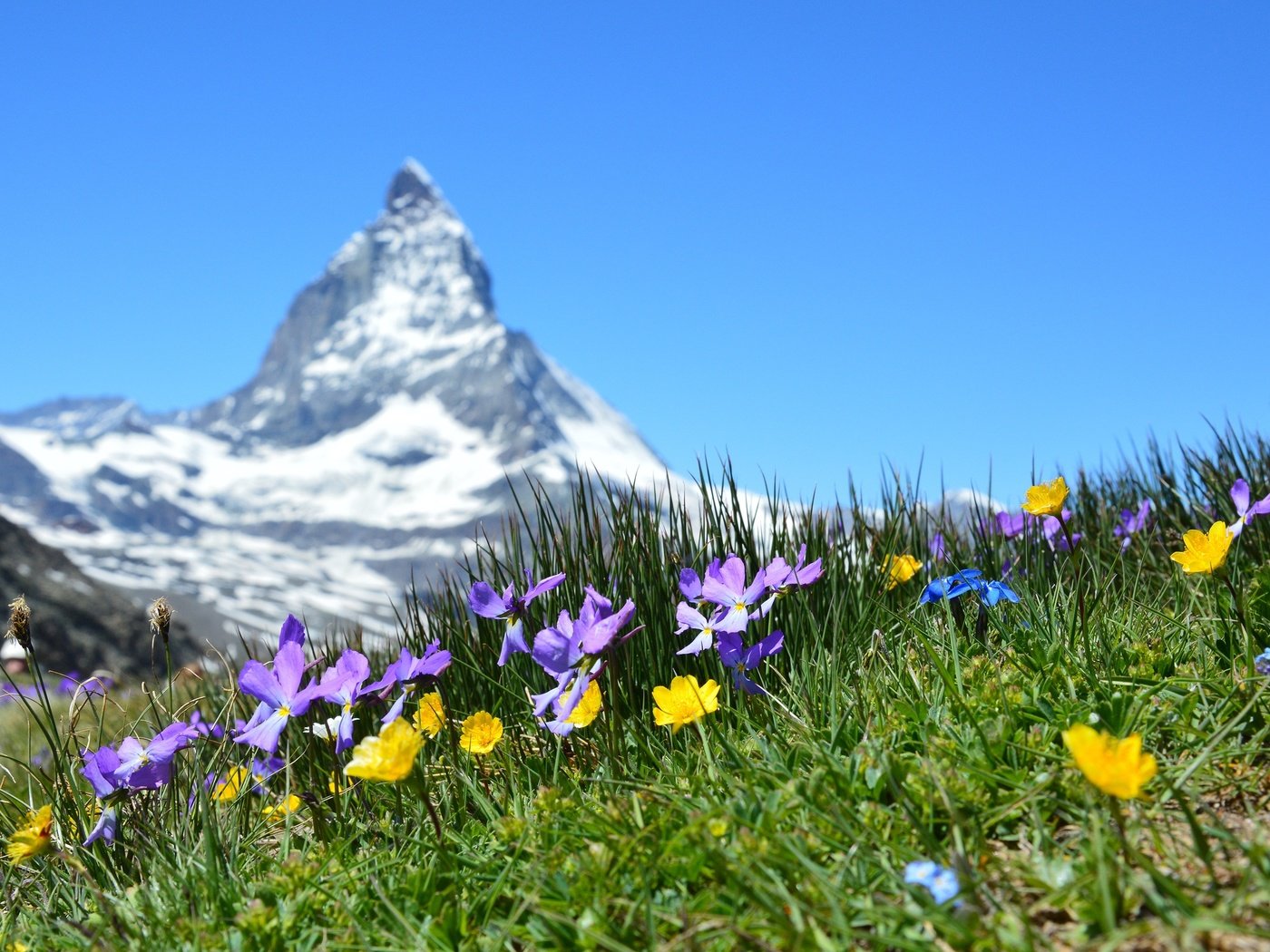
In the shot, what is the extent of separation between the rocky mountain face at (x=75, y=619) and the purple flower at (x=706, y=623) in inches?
483

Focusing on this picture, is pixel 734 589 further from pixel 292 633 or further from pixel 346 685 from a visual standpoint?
pixel 292 633

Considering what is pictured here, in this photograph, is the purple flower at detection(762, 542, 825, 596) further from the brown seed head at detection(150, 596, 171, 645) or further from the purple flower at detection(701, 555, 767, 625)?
the brown seed head at detection(150, 596, 171, 645)

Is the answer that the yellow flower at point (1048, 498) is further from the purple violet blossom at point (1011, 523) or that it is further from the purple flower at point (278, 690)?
the purple flower at point (278, 690)

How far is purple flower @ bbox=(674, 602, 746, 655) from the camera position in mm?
2898

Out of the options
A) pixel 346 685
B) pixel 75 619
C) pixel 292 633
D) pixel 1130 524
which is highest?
pixel 1130 524

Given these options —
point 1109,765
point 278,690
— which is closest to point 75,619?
point 278,690

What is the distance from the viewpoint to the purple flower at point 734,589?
2951 millimetres

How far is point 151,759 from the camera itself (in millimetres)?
2896

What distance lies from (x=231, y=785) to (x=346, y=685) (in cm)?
94

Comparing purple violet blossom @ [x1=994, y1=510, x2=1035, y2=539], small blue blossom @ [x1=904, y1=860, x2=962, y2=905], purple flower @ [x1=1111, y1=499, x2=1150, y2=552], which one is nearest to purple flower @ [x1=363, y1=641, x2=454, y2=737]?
small blue blossom @ [x1=904, y1=860, x2=962, y2=905]

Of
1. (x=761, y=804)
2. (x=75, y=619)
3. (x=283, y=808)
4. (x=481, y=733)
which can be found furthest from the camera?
(x=75, y=619)

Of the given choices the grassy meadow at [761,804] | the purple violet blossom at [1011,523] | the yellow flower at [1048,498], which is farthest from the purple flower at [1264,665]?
the purple violet blossom at [1011,523]

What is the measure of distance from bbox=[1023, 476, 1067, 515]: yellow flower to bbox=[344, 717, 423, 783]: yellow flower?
1948mm

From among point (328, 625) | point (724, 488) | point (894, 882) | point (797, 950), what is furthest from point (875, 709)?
point (328, 625)
